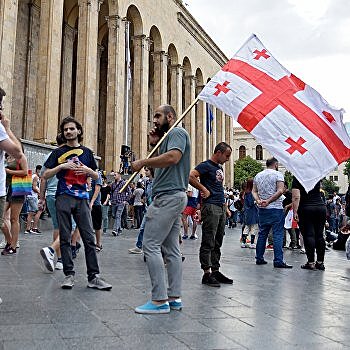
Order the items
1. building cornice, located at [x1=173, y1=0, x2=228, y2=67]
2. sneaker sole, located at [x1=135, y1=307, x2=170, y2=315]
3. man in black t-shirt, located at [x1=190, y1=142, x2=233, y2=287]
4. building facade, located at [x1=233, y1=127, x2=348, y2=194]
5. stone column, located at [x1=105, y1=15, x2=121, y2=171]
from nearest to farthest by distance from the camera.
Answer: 1. sneaker sole, located at [x1=135, y1=307, x2=170, y2=315]
2. man in black t-shirt, located at [x1=190, y1=142, x2=233, y2=287]
3. stone column, located at [x1=105, y1=15, x2=121, y2=171]
4. building cornice, located at [x1=173, y1=0, x2=228, y2=67]
5. building facade, located at [x1=233, y1=127, x2=348, y2=194]

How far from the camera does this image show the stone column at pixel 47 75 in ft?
57.4

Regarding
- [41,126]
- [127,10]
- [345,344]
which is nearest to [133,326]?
[345,344]

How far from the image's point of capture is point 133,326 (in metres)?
3.39

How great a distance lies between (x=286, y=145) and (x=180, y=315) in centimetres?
289

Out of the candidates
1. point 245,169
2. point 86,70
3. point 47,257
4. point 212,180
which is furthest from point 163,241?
point 245,169

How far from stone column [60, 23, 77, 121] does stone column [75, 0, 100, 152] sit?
4.33m

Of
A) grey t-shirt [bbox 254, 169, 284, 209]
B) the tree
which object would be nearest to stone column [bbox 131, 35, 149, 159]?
grey t-shirt [bbox 254, 169, 284, 209]

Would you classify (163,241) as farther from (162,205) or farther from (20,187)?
(20,187)

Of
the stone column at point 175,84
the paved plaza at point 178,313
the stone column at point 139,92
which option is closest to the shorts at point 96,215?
the paved plaza at point 178,313

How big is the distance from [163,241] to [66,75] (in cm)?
2241

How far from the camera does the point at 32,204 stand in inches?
457

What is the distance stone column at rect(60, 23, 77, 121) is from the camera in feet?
80.4

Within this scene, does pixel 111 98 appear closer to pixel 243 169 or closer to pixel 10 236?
pixel 10 236

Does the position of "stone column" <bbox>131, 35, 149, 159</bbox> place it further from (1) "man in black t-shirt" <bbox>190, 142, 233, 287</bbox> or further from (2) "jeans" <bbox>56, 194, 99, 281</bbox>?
(2) "jeans" <bbox>56, 194, 99, 281</bbox>
